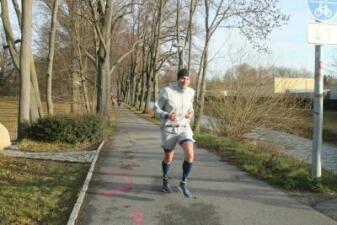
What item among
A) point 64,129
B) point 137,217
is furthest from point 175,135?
point 64,129

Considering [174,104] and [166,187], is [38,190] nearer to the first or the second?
[166,187]

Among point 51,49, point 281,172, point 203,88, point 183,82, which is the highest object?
point 51,49

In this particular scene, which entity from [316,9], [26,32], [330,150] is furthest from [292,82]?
[316,9]

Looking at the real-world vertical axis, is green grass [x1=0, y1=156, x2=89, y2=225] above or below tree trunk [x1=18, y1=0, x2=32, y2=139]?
below

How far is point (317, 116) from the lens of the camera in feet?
30.4

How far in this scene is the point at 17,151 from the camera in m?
14.4

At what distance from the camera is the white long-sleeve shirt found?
26.9ft

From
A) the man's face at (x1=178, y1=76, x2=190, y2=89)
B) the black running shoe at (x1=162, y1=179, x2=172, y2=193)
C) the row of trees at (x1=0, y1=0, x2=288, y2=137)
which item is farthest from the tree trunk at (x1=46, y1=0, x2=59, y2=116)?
the man's face at (x1=178, y1=76, x2=190, y2=89)

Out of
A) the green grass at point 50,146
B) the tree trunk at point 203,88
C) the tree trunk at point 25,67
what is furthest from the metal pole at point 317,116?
the tree trunk at point 203,88

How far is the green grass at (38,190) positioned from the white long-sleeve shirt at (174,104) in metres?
1.89

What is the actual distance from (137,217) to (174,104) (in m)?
1.88

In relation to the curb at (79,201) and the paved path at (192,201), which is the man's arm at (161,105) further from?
the curb at (79,201)

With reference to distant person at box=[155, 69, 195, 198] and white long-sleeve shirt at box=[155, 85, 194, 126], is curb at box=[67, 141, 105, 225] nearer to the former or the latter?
distant person at box=[155, 69, 195, 198]

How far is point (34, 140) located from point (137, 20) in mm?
29294
